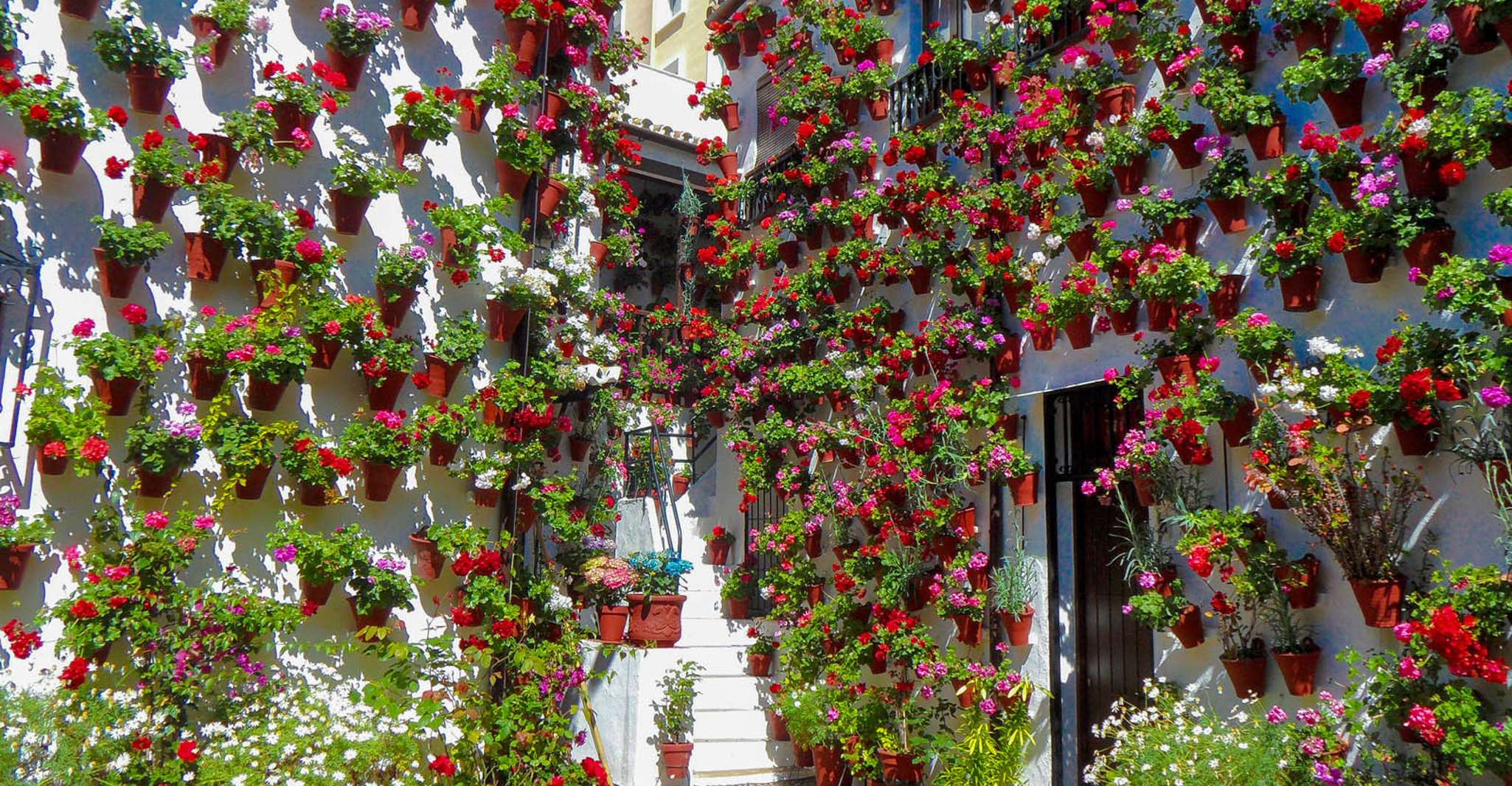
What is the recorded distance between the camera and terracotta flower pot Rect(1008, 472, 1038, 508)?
6.52 metres

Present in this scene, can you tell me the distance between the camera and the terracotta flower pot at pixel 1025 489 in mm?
6520

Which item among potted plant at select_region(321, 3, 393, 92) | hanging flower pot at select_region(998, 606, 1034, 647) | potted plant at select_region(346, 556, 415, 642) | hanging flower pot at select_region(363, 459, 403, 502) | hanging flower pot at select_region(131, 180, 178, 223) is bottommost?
hanging flower pot at select_region(998, 606, 1034, 647)

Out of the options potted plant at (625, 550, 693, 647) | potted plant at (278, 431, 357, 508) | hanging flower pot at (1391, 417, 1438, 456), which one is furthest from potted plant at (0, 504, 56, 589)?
hanging flower pot at (1391, 417, 1438, 456)

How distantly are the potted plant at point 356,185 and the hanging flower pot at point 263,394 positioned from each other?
1.15 meters

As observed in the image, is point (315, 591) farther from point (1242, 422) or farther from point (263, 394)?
point (1242, 422)

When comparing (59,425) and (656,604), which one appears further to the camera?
(656,604)

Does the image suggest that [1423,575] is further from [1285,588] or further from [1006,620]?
[1006,620]

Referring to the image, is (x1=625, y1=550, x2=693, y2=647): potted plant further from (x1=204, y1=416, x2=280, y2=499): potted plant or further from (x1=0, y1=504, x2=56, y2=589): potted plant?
(x1=0, y1=504, x2=56, y2=589): potted plant

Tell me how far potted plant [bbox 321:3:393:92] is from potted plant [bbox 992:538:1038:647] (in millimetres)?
5279

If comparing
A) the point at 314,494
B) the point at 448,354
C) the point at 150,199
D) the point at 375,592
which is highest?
the point at 150,199

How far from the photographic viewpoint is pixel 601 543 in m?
7.68

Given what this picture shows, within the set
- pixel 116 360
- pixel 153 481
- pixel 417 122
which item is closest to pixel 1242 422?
pixel 417 122

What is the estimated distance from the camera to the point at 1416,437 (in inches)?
180

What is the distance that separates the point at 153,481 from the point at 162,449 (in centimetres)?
20
